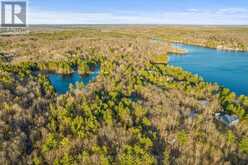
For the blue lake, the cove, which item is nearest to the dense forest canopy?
the cove

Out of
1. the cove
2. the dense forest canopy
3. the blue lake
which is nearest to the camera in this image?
the dense forest canopy

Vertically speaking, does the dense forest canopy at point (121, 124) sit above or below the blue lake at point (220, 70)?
below

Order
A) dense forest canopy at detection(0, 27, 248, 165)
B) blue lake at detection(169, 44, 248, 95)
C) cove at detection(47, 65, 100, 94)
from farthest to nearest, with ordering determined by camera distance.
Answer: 1. blue lake at detection(169, 44, 248, 95)
2. cove at detection(47, 65, 100, 94)
3. dense forest canopy at detection(0, 27, 248, 165)

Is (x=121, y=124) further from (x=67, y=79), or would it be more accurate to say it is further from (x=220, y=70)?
(x=220, y=70)

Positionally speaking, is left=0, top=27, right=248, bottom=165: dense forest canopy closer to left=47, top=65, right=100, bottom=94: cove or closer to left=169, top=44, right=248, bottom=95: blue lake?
left=47, top=65, right=100, bottom=94: cove

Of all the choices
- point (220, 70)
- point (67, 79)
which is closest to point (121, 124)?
point (67, 79)

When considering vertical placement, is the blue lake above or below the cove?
above

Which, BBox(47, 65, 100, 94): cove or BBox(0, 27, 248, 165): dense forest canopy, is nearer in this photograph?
BBox(0, 27, 248, 165): dense forest canopy

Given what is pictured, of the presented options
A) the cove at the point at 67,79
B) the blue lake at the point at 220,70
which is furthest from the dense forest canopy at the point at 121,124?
the blue lake at the point at 220,70

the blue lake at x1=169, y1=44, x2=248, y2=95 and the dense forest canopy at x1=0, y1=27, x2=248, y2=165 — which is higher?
the blue lake at x1=169, y1=44, x2=248, y2=95

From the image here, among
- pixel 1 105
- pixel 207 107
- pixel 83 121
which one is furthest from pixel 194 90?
pixel 1 105

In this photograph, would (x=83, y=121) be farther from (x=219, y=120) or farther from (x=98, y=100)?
(x=219, y=120)

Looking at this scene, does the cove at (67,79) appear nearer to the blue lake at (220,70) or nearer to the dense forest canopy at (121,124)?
the dense forest canopy at (121,124)

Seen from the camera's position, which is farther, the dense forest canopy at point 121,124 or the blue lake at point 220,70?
Result: the blue lake at point 220,70
